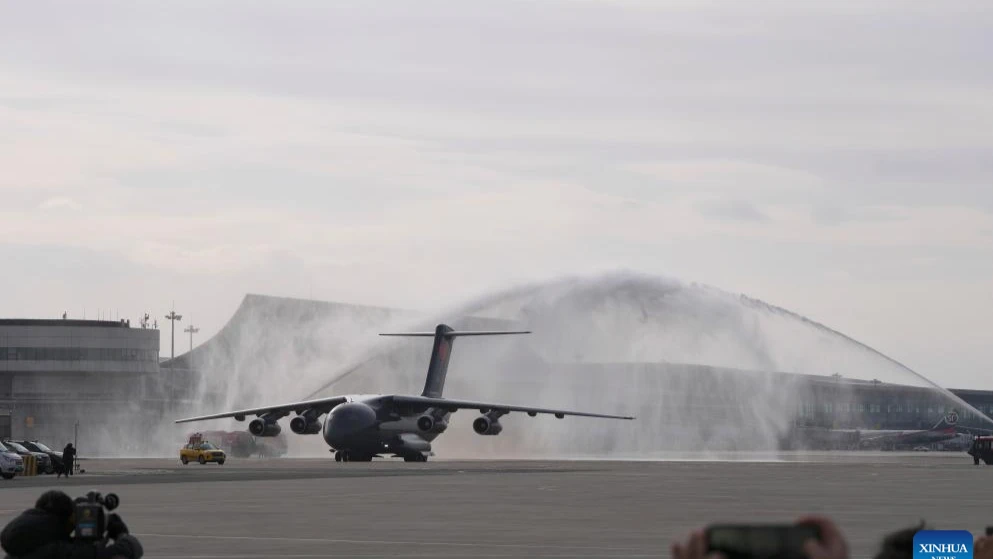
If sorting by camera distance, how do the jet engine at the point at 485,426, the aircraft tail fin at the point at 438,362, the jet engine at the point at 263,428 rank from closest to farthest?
the jet engine at the point at 485,426, the jet engine at the point at 263,428, the aircraft tail fin at the point at 438,362

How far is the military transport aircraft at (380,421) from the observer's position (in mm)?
76625

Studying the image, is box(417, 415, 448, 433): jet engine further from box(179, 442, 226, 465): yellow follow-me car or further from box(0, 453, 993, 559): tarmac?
box(0, 453, 993, 559): tarmac

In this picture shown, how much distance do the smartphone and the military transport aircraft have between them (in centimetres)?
7118

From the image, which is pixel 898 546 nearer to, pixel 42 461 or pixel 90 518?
pixel 90 518

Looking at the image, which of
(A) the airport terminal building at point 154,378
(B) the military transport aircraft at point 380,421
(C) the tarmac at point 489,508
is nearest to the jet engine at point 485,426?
(B) the military transport aircraft at point 380,421

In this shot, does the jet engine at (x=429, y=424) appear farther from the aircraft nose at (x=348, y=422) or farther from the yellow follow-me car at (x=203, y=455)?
the yellow follow-me car at (x=203, y=455)

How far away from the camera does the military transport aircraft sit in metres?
76.6

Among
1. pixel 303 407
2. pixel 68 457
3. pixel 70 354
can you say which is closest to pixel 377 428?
pixel 303 407

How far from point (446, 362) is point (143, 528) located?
6033 centimetres

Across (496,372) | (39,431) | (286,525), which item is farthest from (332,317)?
(286,525)

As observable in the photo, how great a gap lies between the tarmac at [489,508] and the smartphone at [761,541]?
52.9 feet

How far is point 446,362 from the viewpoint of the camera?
87.8 meters

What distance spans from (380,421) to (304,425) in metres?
4.82

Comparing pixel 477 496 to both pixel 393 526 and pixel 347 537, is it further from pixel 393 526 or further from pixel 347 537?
pixel 347 537
